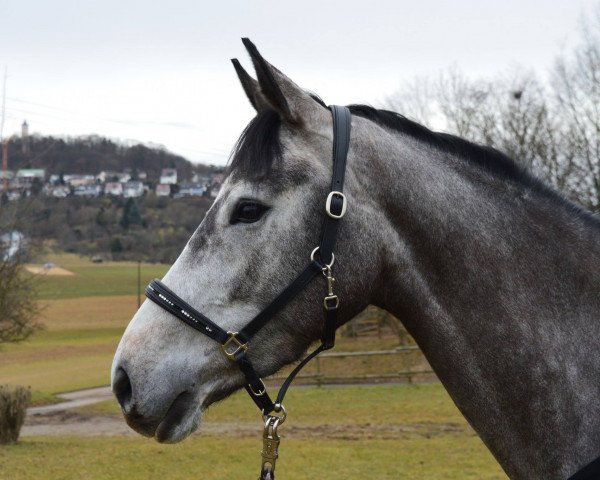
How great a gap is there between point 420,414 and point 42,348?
33.1 m

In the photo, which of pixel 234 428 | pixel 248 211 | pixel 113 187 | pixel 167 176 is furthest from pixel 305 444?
pixel 167 176

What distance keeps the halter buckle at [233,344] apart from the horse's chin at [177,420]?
20 cm

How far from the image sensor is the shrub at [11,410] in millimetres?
17516

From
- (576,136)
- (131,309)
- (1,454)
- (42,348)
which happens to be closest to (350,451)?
(1,454)

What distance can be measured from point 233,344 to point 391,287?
2.18ft

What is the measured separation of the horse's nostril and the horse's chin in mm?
141

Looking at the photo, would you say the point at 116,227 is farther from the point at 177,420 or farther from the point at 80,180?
the point at 177,420

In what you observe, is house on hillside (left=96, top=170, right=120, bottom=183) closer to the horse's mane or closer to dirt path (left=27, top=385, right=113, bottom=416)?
dirt path (left=27, top=385, right=113, bottom=416)

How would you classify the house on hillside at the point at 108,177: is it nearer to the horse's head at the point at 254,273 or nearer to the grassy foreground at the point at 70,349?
the grassy foreground at the point at 70,349

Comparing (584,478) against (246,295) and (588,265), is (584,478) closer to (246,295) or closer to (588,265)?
(588,265)

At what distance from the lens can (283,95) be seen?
2623 mm

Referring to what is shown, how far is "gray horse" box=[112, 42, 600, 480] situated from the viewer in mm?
2561

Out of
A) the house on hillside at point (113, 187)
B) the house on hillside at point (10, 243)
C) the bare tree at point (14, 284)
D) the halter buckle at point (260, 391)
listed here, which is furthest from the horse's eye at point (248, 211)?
the house on hillside at point (113, 187)

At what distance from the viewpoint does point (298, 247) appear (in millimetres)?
2613
